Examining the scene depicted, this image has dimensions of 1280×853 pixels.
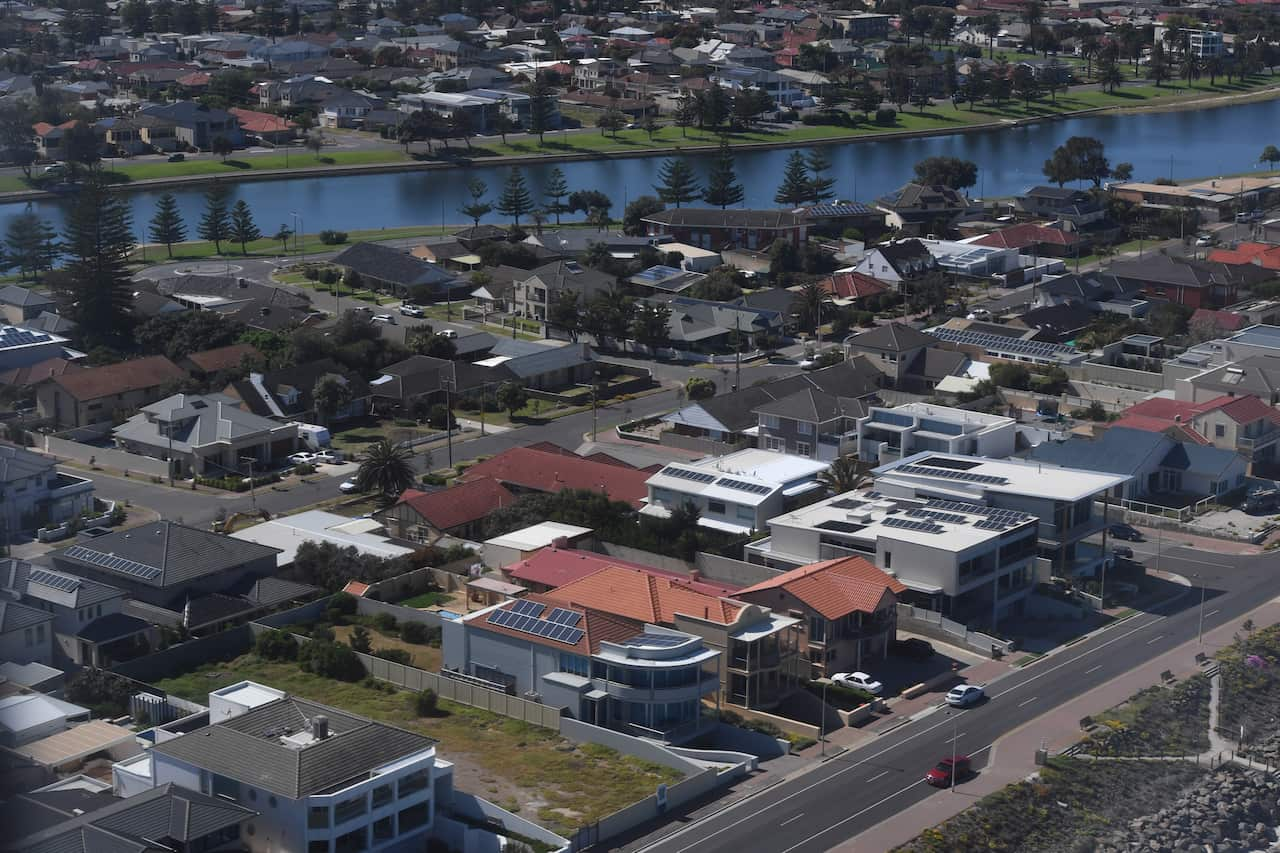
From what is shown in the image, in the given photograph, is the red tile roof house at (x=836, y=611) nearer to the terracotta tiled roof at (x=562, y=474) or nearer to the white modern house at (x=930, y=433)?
the terracotta tiled roof at (x=562, y=474)

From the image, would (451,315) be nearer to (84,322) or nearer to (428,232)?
(84,322)

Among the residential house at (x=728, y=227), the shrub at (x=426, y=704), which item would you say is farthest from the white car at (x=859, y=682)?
the residential house at (x=728, y=227)

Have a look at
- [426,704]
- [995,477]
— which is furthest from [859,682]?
[995,477]

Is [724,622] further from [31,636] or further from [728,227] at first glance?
[728,227]

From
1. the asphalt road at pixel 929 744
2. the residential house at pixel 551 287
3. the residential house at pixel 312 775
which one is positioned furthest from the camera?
the residential house at pixel 551 287

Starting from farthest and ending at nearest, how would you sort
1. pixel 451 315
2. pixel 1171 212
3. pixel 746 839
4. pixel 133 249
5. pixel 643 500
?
pixel 1171 212, pixel 133 249, pixel 451 315, pixel 643 500, pixel 746 839

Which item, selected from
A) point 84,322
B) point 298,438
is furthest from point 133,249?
point 298,438

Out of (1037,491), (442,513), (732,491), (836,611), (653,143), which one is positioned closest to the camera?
(836,611)
